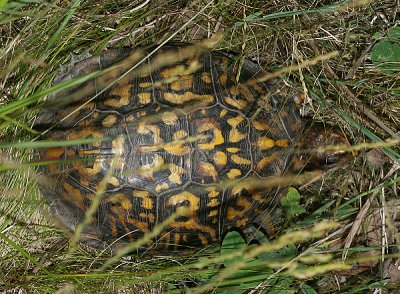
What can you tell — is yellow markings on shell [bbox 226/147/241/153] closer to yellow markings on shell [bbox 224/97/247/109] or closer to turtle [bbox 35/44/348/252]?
turtle [bbox 35/44/348/252]

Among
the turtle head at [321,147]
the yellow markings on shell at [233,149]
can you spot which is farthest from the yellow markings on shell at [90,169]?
the turtle head at [321,147]

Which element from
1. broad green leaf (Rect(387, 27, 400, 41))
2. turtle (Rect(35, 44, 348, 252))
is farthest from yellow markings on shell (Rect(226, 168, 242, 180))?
broad green leaf (Rect(387, 27, 400, 41))

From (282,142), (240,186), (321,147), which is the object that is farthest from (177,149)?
(321,147)

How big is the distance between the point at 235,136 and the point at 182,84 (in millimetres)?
211

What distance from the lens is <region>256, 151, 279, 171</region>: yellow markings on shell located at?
145 cm

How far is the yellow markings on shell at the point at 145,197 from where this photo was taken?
137cm

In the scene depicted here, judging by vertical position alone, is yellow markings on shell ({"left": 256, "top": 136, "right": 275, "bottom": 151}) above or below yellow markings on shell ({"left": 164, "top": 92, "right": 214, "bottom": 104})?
below

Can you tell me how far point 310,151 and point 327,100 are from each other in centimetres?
18

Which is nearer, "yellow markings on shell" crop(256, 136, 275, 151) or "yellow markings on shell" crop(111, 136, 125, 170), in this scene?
"yellow markings on shell" crop(111, 136, 125, 170)

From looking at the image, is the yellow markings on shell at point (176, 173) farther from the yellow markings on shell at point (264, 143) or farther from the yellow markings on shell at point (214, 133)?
the yellow markings on shell at point (264, 143)

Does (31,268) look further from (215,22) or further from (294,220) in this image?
(215,22)

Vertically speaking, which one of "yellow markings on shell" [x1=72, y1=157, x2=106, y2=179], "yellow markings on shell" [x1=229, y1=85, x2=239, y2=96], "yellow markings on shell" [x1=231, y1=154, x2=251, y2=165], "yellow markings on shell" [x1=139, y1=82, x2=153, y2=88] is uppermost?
"yellow markings on shell" [x1=139, y1=82, x2=153, y2=88]

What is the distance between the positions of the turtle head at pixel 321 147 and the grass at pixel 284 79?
0.05 metres

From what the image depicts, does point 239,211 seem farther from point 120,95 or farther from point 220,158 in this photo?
point 120,95
